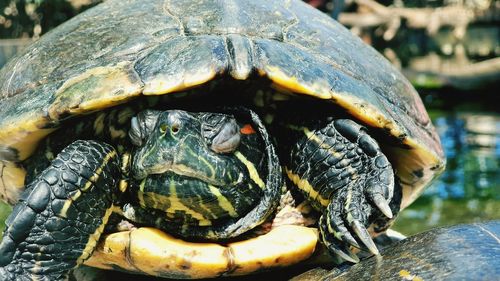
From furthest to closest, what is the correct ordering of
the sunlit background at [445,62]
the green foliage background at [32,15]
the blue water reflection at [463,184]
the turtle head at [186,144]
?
1. the green foliage background at [32,15]
2. the sunlit background at [445,62]
3. the blue water reflection at [463,184]
4. the turtle head at [186,144]

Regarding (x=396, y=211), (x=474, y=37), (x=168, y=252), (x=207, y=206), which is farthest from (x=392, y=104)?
(x=474, y=37)

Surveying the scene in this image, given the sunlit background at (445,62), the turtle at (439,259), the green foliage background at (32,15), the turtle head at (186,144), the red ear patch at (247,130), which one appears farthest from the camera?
the green foliage background at (32,15)

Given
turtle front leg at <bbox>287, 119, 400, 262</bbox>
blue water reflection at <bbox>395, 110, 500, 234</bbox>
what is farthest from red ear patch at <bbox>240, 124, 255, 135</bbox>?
blue water reflection at <bbox>395, 110, 500, 234</bbox>

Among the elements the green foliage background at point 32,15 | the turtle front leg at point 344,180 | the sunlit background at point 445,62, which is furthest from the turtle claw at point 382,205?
the green foliage background at point 32,15

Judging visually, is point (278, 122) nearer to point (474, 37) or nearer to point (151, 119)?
point (151, 119)

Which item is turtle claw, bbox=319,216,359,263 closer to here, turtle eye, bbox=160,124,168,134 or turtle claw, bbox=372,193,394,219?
turtle claw, bbox=372,193,394,219

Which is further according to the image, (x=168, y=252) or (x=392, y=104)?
(x=392, y=104)

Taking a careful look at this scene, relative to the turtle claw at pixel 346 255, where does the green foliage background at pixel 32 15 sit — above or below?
below

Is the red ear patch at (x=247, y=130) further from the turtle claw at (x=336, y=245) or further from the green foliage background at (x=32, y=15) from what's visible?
the green foliage background at (x=32, y=15)
